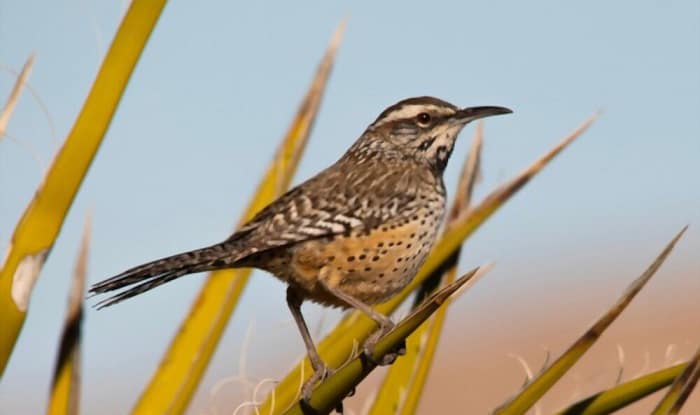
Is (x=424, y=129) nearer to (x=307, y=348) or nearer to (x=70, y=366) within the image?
(x=307, y=348)

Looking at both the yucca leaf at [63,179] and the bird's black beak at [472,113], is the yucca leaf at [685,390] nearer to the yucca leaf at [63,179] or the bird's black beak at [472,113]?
the yucca leaf at [63,179]

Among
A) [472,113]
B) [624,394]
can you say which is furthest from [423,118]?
[624,394]

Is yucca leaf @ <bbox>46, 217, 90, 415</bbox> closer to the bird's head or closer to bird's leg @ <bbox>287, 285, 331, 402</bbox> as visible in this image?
bird's leg @ <bbox>287, 285, 331, 402</bbox>

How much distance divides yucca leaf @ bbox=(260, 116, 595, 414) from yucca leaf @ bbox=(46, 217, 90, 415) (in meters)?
0.44

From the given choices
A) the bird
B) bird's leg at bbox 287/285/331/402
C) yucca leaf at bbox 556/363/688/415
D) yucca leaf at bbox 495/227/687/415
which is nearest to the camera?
yucca leaf at bbox 495/227/687/415

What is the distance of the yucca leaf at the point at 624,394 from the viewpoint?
2352mm

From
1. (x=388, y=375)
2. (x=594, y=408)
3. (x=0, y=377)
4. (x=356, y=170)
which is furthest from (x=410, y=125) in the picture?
(x=0, y=377)

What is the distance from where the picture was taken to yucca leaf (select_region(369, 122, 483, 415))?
109 inches

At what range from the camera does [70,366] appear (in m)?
2.44

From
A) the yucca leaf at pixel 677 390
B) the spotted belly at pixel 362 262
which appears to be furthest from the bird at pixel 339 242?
the yucca leaf at pixel 677 390

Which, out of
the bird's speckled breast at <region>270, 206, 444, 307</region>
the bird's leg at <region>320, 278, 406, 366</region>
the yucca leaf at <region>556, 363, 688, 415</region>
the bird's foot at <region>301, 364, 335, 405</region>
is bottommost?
the bird's foot at <region>301, 364, 335, 405</region>

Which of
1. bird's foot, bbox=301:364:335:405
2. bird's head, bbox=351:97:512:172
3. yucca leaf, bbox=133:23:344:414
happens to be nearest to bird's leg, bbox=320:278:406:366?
bird's foot, bbox=301:364:335:405

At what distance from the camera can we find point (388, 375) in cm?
283

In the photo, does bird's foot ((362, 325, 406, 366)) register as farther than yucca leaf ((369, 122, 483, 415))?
No
